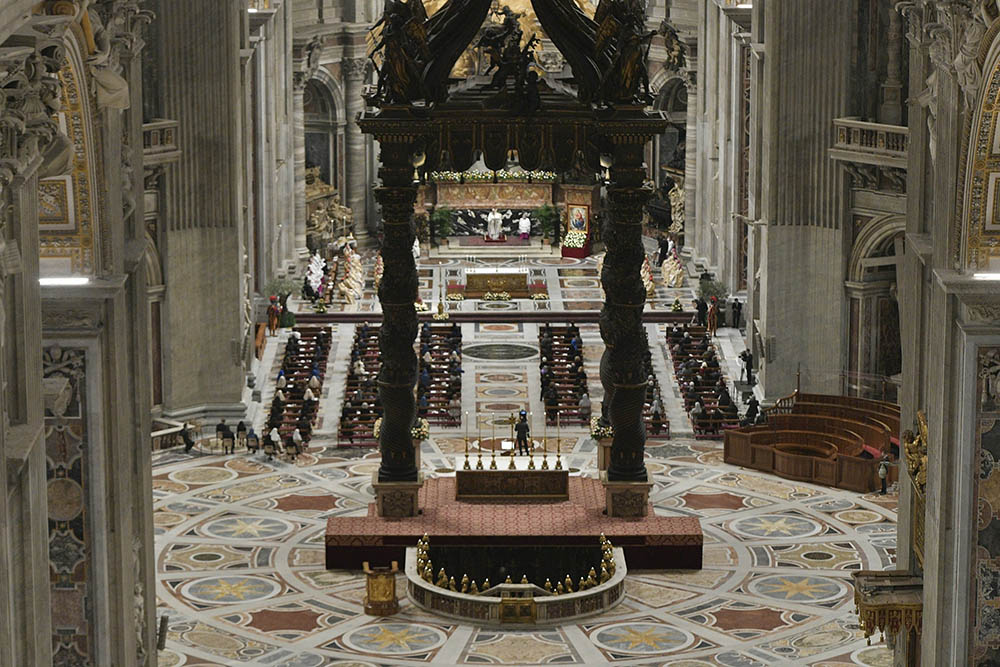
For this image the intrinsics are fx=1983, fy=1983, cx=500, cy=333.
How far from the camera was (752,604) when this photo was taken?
30578 millimetres

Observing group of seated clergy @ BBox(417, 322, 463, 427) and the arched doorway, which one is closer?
the arched doorway

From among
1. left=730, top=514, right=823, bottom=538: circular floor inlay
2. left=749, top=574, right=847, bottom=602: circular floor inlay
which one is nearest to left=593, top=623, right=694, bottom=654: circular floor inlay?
left=749, top=574, right=847, bottom=602: circular floor inlay

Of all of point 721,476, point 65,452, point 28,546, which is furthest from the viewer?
point 721,476

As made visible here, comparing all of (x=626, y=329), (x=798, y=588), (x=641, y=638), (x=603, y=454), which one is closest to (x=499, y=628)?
(x=641, y=638)

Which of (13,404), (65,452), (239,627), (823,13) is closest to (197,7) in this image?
(823,13)

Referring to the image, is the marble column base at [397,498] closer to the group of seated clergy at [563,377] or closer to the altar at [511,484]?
the altar at [511,484]

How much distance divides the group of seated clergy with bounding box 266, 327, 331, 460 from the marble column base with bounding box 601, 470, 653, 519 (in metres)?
9.17

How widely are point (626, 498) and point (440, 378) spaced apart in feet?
43.7

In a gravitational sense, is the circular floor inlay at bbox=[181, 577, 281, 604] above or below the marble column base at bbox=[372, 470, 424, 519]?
below

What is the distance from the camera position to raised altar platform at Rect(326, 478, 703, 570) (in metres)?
31.3

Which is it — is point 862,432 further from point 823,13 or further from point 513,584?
point 513,584

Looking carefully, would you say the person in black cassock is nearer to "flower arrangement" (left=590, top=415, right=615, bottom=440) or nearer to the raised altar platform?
"flower arrangement" (left=590, top=415, right=615, bottom=440)

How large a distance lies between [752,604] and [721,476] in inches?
298

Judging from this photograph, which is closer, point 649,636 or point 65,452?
point 65,452
